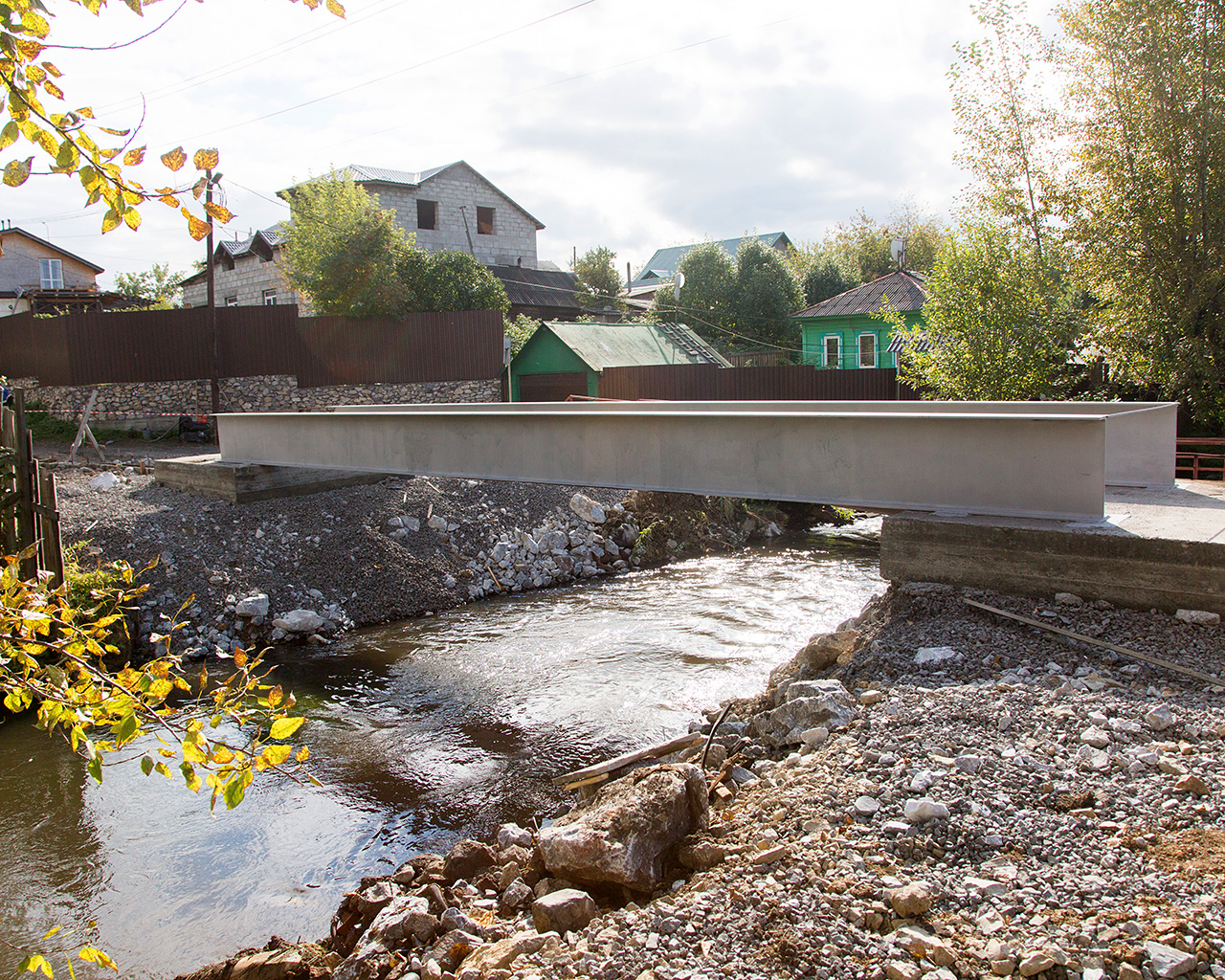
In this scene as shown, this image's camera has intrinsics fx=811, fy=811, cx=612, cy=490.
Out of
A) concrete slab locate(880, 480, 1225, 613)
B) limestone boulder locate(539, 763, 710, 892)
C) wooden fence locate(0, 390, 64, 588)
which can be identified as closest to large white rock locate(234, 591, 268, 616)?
wooden fence locate(0, 390, 64, 588)

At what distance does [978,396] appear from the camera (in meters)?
18.8

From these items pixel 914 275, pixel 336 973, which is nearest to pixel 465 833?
pixel 336 973

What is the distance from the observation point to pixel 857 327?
30203mm

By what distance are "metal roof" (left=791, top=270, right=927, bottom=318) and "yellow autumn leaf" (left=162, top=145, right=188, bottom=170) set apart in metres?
27.8

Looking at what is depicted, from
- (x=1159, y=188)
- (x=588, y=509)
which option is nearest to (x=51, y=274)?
(x=588, y=509)

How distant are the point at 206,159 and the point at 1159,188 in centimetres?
1973

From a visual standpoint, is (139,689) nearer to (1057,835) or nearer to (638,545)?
(1057,835)

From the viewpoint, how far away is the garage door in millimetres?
26281

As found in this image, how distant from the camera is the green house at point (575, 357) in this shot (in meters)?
26.3

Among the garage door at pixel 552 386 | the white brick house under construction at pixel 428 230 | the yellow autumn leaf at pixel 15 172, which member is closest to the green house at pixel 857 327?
the garage door at pixel 552 386

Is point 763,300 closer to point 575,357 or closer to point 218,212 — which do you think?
point 575,357

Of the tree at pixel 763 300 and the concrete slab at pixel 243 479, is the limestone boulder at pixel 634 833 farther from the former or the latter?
the tree at pixel 763 300

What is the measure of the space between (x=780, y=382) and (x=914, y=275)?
1121 centimetres

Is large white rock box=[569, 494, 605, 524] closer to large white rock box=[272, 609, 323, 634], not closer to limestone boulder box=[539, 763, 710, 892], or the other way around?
large white rock box=[272, 609, 323, 634]
